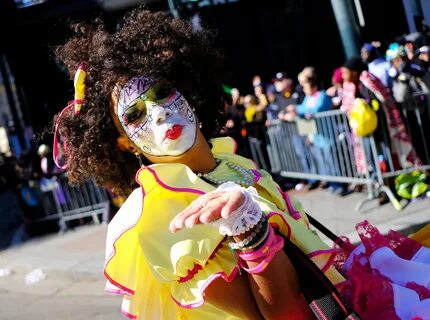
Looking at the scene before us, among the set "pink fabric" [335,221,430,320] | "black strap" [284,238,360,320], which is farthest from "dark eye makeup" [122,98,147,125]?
"pink fabric" [335,221,430,320]

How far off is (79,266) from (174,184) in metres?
5.16

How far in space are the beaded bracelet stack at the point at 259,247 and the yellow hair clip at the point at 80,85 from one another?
0.82m

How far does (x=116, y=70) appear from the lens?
190cm

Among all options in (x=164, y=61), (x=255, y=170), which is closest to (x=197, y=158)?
(x=255, y=170)

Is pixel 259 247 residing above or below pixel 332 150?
above

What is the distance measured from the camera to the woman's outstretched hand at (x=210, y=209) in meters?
1.33

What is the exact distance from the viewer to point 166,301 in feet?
5.64

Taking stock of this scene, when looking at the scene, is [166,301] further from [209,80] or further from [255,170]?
[209,80]

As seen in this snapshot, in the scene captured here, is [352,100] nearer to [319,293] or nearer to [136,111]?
[136,111]

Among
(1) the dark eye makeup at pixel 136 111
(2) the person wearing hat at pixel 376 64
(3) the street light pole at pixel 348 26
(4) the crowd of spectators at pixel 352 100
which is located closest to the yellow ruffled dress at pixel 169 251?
(1) the dark eye makeup at pixel 136 111

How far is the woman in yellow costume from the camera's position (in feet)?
4.76

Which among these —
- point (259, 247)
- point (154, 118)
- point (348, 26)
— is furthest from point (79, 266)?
point (259, 247)

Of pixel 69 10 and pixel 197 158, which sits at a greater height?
pixel 69 10

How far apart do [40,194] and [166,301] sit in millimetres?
7805
